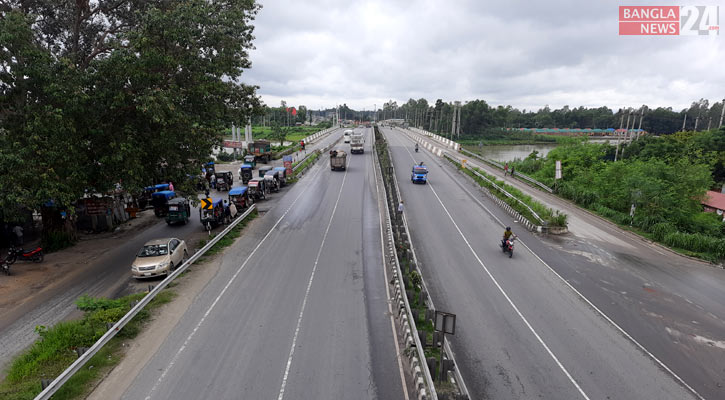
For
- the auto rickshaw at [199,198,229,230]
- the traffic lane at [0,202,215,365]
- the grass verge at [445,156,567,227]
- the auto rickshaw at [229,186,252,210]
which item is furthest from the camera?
the auto rickshaw at [229,186,252,210]

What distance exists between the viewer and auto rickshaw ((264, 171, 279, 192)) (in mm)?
36531

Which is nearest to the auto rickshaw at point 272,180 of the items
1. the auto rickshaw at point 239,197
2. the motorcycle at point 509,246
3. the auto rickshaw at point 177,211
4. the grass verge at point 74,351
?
the auto rickshaw at point 239,197

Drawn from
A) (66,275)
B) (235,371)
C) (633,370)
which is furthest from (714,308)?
(66,275)

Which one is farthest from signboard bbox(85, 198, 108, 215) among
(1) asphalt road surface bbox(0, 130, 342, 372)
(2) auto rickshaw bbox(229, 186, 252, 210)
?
(2) auto rickshaw bbox(229, 186, 252, 210)

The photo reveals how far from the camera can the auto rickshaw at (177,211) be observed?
25.3m

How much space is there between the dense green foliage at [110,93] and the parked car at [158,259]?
327 cm

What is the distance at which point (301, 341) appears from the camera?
12.0 meters

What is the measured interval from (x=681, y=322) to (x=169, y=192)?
32.8m

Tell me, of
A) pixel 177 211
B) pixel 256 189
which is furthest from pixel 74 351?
pixel 256 189

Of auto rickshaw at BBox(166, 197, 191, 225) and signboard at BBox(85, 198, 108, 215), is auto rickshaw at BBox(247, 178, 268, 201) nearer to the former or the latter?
auto rickshaw at BBox(166, 197, 191, 225)

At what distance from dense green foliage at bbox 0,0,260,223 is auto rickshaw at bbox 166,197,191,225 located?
5026mm

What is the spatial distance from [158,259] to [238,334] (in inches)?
289

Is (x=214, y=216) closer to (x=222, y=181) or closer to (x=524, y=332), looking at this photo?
(x=222, y=181)

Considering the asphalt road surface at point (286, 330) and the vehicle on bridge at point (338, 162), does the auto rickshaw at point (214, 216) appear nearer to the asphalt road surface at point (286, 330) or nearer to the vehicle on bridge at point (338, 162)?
the asphalt road surface at point (286, 330)
